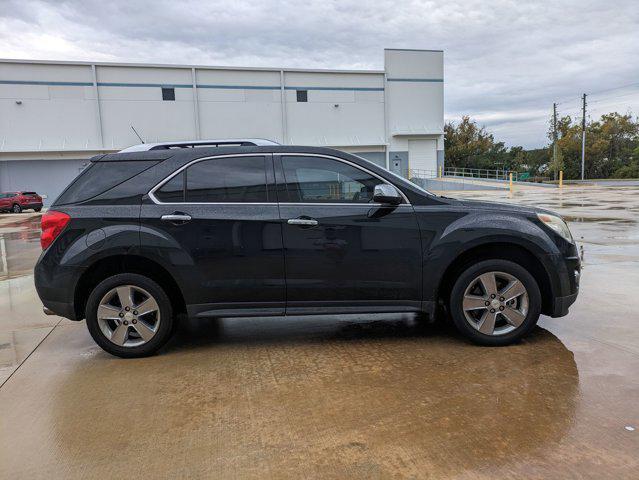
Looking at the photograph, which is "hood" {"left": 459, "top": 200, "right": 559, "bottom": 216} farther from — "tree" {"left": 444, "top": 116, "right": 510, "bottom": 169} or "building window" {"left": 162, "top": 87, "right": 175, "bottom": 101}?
"tree" {"left": 444, "top": 116, "right": 510, "bottom": 169}

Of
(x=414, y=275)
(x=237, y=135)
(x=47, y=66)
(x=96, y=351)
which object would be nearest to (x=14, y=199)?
(x=47, y=66)

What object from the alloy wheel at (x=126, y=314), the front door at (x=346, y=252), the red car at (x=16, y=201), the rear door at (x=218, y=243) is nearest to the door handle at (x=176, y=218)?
the rear door at (x=218, y=243)

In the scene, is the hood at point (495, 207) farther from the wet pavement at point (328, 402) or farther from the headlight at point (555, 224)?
the wet pavement at point (328, 402)

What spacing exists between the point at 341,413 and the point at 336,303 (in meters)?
1.26

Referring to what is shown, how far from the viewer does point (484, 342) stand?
445cm

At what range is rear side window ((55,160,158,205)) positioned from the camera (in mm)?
4438

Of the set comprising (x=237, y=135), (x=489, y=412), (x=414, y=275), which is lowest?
(x=489, y=412)

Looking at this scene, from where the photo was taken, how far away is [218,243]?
432cm

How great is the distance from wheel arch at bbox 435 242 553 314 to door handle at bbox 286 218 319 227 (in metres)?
1.28

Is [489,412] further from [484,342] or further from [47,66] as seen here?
[47,66]

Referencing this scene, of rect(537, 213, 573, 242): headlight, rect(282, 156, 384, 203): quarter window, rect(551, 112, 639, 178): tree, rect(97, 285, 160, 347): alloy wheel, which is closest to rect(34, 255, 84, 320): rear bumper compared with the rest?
rect(97, 285, 160, 347): alloy wheel

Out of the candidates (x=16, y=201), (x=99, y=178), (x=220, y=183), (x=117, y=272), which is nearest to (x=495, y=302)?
(x=220, y=183)

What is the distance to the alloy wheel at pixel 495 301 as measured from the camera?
4.41 meters

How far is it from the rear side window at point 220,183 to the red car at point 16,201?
104 ft
